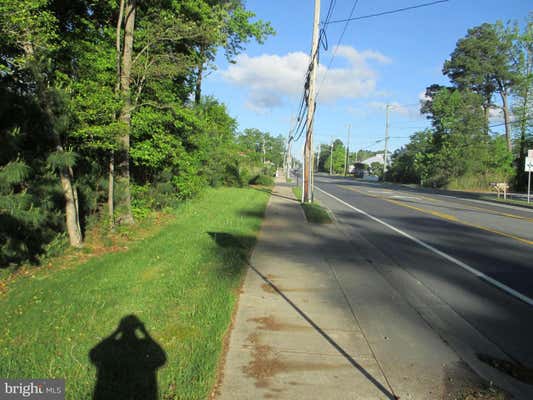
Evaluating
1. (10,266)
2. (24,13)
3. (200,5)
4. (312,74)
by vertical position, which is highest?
(200,5)

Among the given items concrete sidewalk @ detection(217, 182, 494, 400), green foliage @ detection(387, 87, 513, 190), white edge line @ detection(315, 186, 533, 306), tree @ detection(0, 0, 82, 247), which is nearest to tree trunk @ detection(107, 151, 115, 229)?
tree @ detection(0, 0, 82, 247)

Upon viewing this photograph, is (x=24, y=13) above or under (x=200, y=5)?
under

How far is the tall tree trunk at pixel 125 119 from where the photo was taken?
10.6 m

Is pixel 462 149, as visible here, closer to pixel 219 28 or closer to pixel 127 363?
pixel 219 28

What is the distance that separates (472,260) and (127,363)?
7.47 meters

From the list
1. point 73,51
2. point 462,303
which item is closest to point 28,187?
point 73,51

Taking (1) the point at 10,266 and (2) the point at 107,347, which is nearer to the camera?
(2) the point at 107,347

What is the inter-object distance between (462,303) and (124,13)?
12.3 meters


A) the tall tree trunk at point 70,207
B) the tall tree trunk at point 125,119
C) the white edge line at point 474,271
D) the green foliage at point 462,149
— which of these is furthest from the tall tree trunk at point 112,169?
the green foliage at point 462,149

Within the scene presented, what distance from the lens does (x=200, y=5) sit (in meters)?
14.6

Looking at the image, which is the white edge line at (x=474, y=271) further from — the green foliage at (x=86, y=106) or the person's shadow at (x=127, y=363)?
the green foliage at (x=86, y=106)

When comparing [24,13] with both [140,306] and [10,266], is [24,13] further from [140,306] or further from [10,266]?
[140,306]

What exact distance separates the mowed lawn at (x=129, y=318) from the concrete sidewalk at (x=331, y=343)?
0.99 feet

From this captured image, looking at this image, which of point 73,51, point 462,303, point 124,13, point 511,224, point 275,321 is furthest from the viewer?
point 511,224
